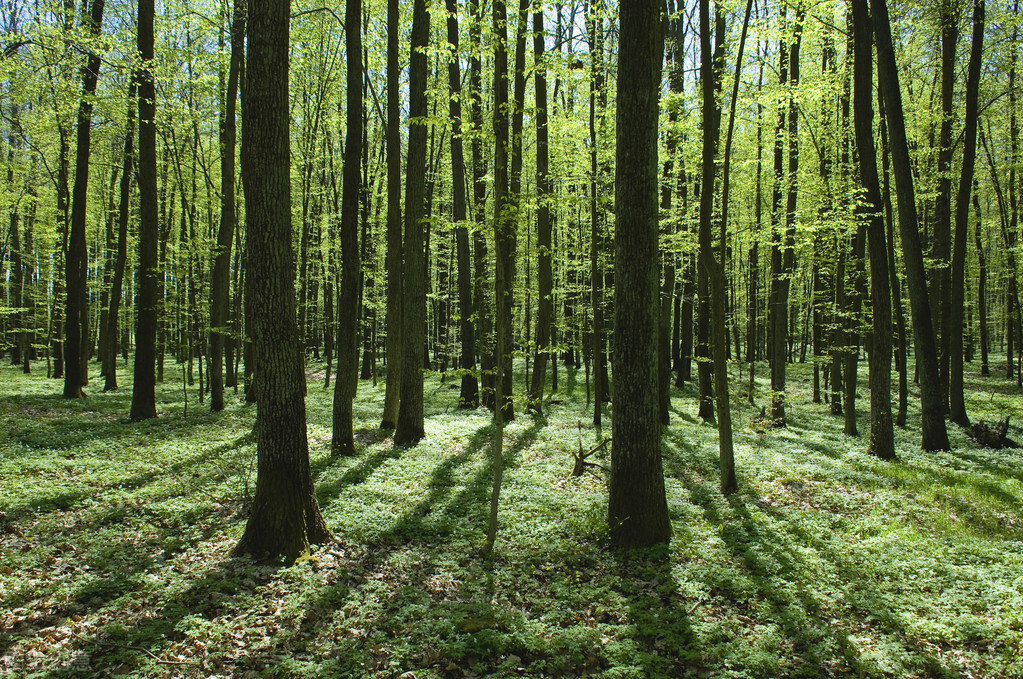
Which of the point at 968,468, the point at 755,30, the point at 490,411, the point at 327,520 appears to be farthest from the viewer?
the point at 490,411

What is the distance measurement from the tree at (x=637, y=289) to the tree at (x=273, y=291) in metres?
3.71

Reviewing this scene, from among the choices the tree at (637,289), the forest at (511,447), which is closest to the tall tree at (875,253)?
the forest at (511,447)

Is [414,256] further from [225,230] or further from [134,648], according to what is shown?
[134,648]

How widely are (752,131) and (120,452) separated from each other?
21.9 meters

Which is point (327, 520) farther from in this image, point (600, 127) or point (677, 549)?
point (600, 127)

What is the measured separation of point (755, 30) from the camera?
39.8ft

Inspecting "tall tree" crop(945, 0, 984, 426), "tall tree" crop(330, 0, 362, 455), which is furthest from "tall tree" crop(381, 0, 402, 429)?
"tall tree" crop(945, 0, 984, 426)

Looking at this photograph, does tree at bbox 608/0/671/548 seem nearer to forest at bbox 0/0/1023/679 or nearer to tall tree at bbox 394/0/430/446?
forest at bbox 0/0/1023/679

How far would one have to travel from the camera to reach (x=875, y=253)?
10.6m

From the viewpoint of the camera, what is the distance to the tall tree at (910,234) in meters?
10.2

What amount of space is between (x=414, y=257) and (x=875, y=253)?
9.49 metres

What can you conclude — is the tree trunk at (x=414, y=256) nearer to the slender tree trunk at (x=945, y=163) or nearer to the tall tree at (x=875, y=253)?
the tall tree at (x=875, y=253)

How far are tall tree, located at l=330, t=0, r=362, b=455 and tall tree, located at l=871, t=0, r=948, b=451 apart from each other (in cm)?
1005

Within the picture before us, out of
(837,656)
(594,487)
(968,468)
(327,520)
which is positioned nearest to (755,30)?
(968,468)
